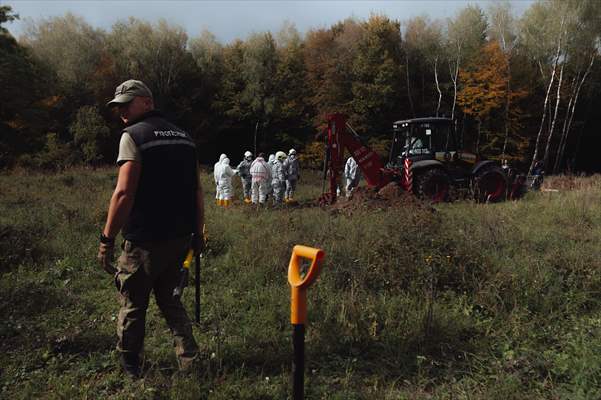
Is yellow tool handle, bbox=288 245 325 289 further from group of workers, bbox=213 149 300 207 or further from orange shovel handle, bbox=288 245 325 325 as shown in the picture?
group of workers, bbox=213 149 300 207

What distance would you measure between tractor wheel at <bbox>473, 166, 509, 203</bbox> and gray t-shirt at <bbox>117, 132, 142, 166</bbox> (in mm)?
11329

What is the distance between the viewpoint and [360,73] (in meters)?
31.4

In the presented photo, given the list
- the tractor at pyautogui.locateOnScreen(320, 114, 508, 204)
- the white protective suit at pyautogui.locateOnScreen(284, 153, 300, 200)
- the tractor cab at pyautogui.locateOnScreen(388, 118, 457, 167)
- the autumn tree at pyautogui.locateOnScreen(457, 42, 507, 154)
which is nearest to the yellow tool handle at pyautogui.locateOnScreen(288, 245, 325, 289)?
the tractor at pyautogui.locateOnScreen(320, 114, 508, 204)

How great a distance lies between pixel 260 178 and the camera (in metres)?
13.2

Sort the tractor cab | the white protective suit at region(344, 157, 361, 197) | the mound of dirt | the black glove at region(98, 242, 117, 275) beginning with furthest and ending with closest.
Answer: the white protective suit at region(344, 157, 361, 197) < the tractor cab < the mound of dirt < the black glove at region(98, 242, 117, 275)

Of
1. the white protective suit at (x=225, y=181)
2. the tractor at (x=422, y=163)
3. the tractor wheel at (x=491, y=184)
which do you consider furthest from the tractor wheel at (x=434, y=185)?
the white protective suit at (x=225, y=181)

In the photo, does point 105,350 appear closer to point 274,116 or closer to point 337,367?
point 337,367

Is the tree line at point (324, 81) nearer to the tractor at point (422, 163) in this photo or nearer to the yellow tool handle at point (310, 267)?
the tractor at point (422, 163)

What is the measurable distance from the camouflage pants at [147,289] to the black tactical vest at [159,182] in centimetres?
10

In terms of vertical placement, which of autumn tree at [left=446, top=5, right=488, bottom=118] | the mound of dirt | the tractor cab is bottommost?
the mound of dirt

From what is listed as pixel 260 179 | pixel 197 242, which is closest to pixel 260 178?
pixel 260 179

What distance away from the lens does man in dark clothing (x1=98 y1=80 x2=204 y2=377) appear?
2.79 m

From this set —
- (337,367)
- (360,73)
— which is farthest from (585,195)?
(360,73)

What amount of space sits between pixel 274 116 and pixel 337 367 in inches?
1264
